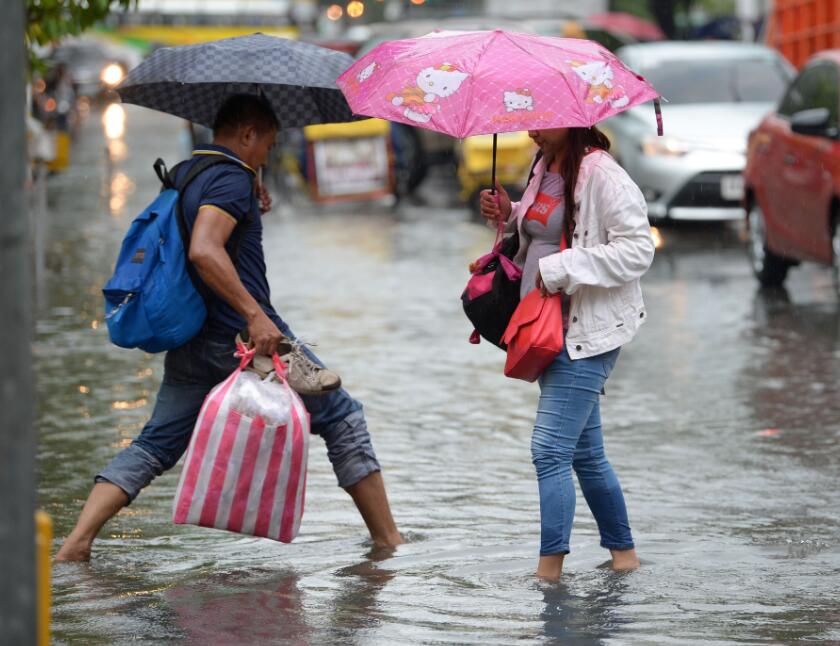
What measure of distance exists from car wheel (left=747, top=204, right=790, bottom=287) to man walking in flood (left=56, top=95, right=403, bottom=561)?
7848 millimetres

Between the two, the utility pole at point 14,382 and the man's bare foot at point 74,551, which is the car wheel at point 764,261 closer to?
the man's bare foot at point 74,551

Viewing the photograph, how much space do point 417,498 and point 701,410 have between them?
2.35 metres

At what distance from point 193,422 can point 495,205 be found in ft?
4.21

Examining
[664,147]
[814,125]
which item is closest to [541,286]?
[814,125]

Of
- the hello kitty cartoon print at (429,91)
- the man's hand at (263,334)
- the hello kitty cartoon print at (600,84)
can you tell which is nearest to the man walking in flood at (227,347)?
the man's hand at (263,334)

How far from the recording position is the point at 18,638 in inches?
122

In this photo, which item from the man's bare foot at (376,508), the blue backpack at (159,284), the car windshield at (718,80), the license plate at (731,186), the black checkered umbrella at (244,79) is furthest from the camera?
the car windshield at (718,80)

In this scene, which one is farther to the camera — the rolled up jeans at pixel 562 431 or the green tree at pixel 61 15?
the green tree at pixel 61 15

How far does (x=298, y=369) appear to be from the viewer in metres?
5.95

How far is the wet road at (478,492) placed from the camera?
5.34m

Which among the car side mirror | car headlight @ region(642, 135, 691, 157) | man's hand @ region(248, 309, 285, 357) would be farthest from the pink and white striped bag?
car headlight @ region(642, 135, 691, 157)

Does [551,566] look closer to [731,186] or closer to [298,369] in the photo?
[298,369]

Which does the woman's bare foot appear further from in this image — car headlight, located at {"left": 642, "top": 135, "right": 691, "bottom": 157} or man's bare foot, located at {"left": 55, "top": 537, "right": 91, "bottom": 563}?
car headlight, located at {"left": 642, "top": 135, "right": 691, "bottom": 157}

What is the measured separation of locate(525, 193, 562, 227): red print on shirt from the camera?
575 centimetres
